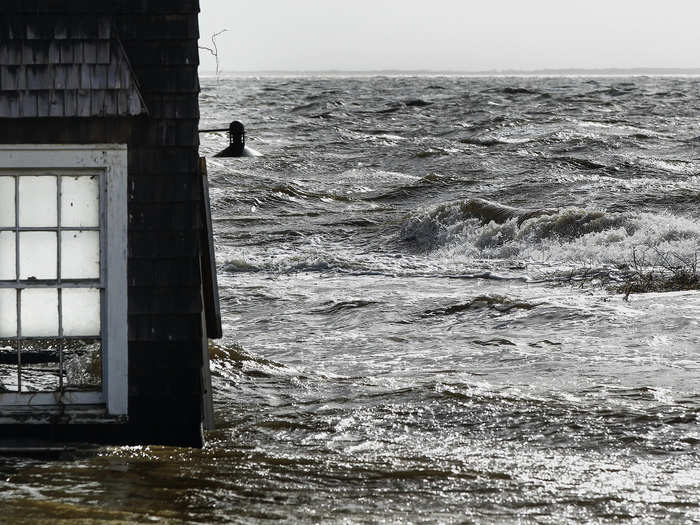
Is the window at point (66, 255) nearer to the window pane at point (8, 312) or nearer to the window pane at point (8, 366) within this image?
the window pane at point (8, 312)

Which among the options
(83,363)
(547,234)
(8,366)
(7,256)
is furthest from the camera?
(547,234)

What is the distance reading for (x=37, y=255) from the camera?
265 inches

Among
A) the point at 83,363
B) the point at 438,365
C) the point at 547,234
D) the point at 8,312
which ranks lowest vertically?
the point at 438,365

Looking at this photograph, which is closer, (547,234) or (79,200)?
(79,200)

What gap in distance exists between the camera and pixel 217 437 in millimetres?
7652

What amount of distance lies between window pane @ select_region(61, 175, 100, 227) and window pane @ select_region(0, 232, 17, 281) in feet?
1.19

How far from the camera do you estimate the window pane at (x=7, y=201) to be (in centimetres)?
664

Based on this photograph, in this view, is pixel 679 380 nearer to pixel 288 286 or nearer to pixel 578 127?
pixel 288 286

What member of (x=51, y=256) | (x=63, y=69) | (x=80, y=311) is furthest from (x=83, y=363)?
(x=63, y=69)

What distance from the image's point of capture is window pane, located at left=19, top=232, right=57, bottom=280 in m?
6.72

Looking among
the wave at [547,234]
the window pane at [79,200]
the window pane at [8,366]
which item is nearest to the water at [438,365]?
the wave at [547,234]

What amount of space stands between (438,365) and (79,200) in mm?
4774

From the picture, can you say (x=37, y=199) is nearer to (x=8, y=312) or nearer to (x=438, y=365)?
(x=8, y=312)

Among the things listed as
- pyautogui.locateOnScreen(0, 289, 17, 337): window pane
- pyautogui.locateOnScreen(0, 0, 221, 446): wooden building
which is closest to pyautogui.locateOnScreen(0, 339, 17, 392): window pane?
Result: pyautogui.locateOnScreen(0, 289, 17, 337): window pane
